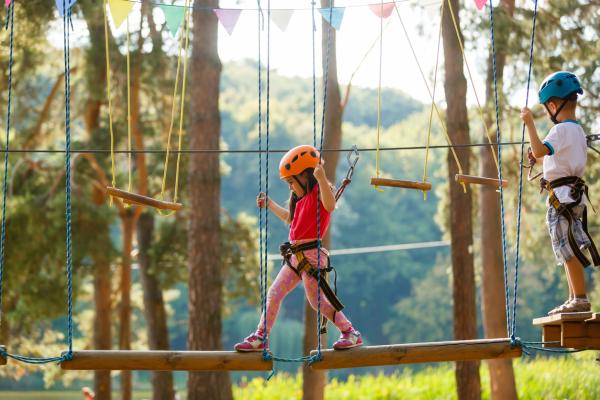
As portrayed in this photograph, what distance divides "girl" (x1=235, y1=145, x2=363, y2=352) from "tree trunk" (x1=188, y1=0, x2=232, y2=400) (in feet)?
15.2

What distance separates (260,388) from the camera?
13.9 metres

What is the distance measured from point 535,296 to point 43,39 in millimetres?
21999

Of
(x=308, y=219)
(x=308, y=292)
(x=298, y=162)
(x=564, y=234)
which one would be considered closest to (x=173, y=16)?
(x=298, y=162)

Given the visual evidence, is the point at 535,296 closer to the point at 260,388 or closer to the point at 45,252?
the point at 260,388

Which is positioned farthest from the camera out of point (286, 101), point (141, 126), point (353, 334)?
point (286, 101)

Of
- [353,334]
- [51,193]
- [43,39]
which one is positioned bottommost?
[353,334]

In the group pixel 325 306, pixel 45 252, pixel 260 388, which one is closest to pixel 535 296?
pixel 260 388

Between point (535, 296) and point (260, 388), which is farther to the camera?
point (535, 296)

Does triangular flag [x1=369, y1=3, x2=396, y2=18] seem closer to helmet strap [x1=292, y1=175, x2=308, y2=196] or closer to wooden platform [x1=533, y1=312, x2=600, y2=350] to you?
helmet strap [x1=292, y1=175, x2=308, y2=196]

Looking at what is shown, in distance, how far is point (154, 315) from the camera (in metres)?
14.9

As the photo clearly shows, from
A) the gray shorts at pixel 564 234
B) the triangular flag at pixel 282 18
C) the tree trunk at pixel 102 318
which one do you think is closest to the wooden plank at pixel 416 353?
the gray shorts at pixel 564 234

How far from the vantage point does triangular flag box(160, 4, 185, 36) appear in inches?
289

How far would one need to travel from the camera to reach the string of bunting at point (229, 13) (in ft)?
22.8

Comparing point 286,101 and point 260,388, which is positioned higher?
point 286,101
